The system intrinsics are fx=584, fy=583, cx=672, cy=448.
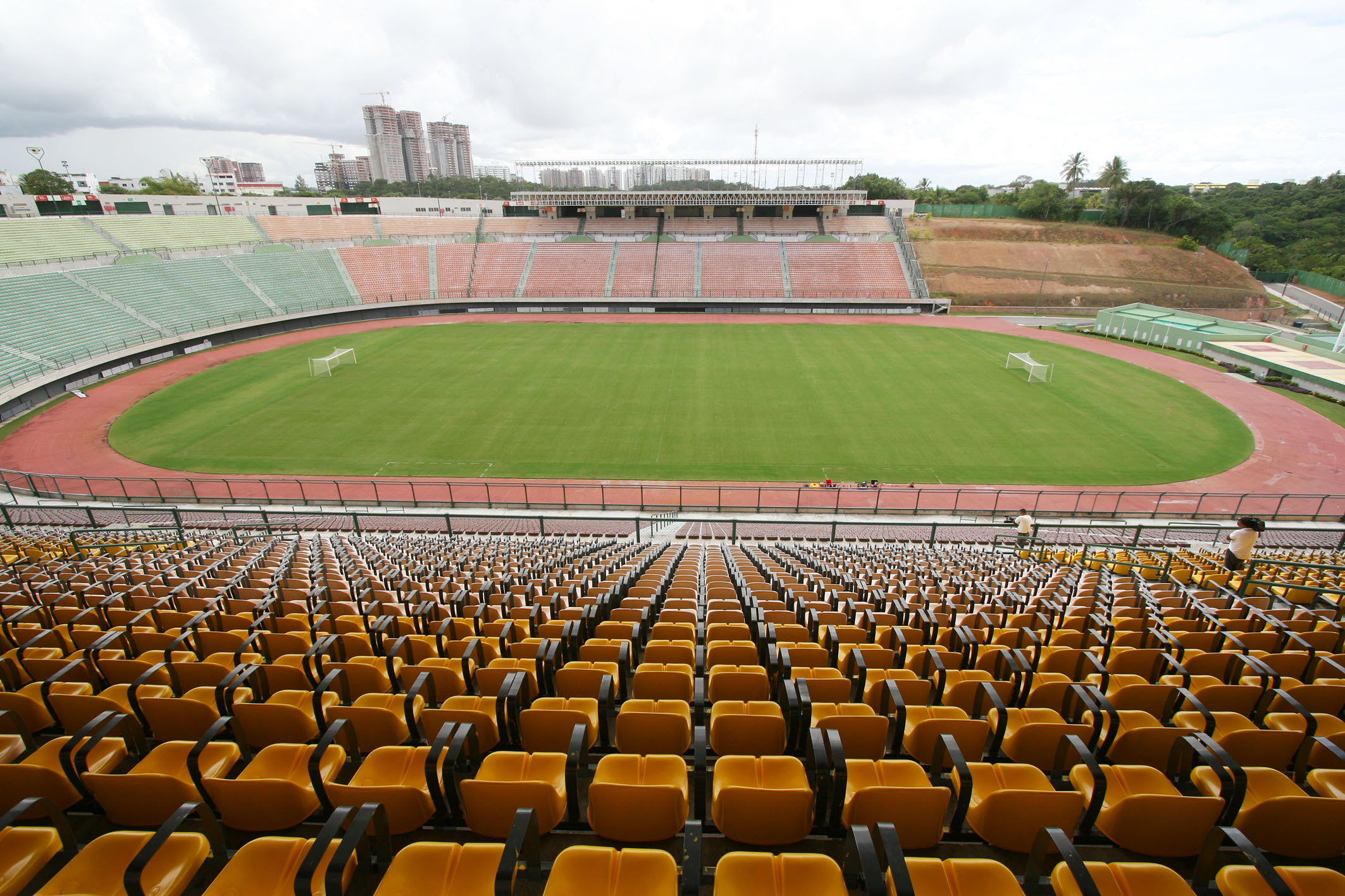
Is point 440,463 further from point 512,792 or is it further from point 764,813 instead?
point 764,813

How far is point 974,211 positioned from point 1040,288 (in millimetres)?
21685

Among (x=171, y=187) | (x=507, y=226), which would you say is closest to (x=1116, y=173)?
(x=507, y=226)

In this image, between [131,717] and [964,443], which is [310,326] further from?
[131,717]

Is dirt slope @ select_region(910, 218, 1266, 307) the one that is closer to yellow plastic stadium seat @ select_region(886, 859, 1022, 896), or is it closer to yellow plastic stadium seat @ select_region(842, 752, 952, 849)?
yellow plastic stadium seat @ select_region(842, 752, 952, 849)

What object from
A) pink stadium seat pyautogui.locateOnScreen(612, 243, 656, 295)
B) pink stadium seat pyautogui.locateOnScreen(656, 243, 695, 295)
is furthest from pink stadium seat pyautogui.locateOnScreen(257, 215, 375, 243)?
pink stadium seat pyautogui.locateOnScreen(656, 243, 695, 295)

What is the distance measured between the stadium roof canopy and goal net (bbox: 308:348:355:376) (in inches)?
1480

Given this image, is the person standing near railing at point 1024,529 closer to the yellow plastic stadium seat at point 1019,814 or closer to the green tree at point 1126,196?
the yellow plastic stadium seat at point 1019,814

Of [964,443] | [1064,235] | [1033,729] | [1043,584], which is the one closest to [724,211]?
[1064,235]

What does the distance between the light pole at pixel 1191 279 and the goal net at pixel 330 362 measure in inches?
3006

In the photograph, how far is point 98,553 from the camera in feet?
40.0

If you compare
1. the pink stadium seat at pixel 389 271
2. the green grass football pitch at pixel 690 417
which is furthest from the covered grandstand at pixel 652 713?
the pink stadium seat at pixel 389 271

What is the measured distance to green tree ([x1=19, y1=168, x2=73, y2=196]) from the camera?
82625mm

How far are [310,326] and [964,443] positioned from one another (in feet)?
165

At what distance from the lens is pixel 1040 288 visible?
202ft
